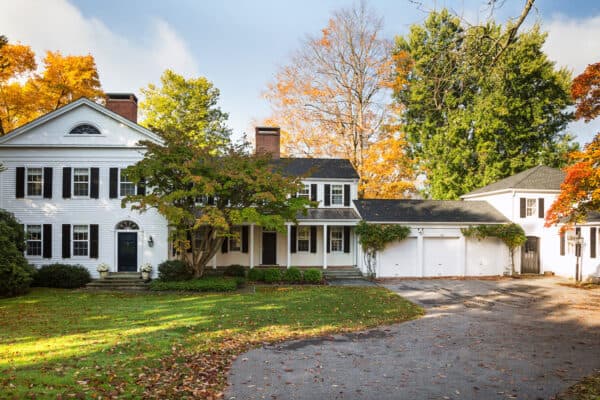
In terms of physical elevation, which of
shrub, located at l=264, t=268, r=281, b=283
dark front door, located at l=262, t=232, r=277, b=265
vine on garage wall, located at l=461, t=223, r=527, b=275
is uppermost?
vine on garage wall, located at l=461, t=223, r=527, b=275

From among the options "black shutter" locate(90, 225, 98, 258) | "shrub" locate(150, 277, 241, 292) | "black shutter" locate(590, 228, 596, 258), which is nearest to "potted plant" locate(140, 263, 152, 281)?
"shrub" locate(150, 277, 241, 292)

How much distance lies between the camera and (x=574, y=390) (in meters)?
6.68

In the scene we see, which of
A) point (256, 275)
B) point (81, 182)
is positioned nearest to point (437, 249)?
point (256, 275)

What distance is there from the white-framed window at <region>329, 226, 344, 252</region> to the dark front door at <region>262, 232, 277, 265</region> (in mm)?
3289

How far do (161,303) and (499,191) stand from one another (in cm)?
2042

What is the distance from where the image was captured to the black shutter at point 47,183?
756 inches

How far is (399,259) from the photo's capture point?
2206 cm

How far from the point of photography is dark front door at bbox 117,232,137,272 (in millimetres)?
19375

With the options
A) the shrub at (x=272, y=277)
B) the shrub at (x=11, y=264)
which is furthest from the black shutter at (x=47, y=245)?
the shrub at (x=272, y=277)

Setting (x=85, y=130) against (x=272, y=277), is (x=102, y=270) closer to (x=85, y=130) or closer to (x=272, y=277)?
(x=85, y=130)

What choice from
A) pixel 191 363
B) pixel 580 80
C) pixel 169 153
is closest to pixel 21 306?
pixel 169 153

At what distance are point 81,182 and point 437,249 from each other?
1927 centimetres

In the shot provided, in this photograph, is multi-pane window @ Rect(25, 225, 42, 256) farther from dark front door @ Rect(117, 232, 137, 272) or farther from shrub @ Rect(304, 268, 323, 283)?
shrub @ Rect(304, 268, 323, 283)

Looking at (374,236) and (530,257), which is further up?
(374,236)
